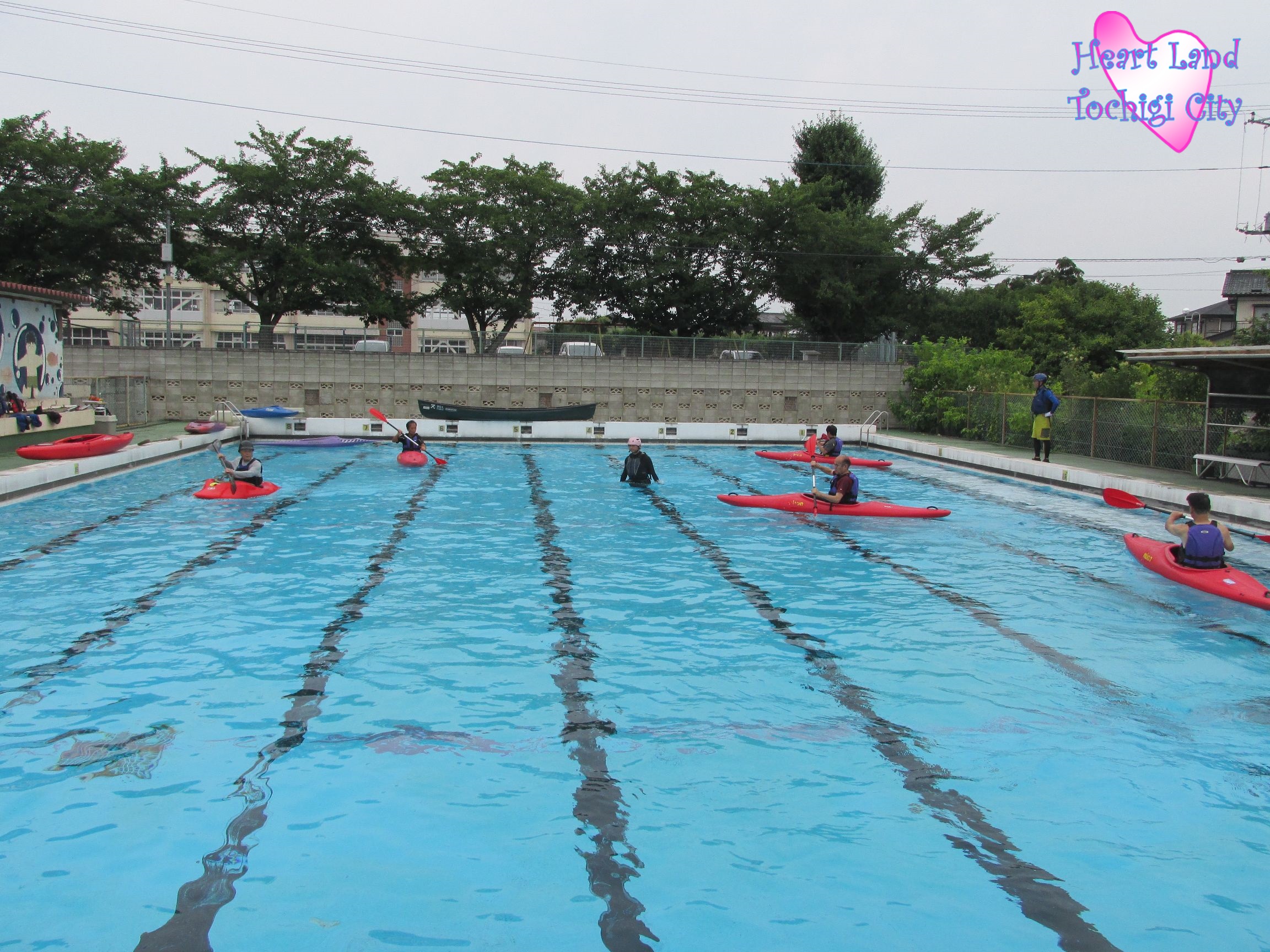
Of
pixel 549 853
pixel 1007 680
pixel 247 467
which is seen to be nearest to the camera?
pixel 549 853

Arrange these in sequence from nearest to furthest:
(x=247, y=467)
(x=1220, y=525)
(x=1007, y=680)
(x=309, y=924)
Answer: (x=309, y=924) → (x=1007, y=680) → (x=1220, y=525) → (x=247, y=467)

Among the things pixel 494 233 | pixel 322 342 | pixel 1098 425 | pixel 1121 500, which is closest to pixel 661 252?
pixel 494 233

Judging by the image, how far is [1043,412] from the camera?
19.6m

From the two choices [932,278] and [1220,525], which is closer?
[1220,525]

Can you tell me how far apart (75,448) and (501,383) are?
1455 centimetres

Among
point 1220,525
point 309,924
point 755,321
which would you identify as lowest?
point 309,924

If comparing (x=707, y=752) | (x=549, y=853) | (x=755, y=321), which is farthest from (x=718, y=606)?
(x=755, y=321)

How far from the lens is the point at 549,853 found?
4805 millimetres

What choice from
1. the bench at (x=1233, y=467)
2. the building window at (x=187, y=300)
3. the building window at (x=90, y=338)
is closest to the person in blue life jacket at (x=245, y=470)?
the bench at (x=1233, y=467)

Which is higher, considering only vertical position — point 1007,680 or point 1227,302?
point 1227,302

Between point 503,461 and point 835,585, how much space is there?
12056mm

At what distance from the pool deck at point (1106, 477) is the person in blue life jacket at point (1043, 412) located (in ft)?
1.59

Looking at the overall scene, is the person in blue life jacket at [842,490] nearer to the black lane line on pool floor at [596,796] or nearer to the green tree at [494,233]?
the black lane line on pool floor at [596,796]

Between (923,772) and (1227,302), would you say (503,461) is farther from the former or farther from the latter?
(1227,302)
